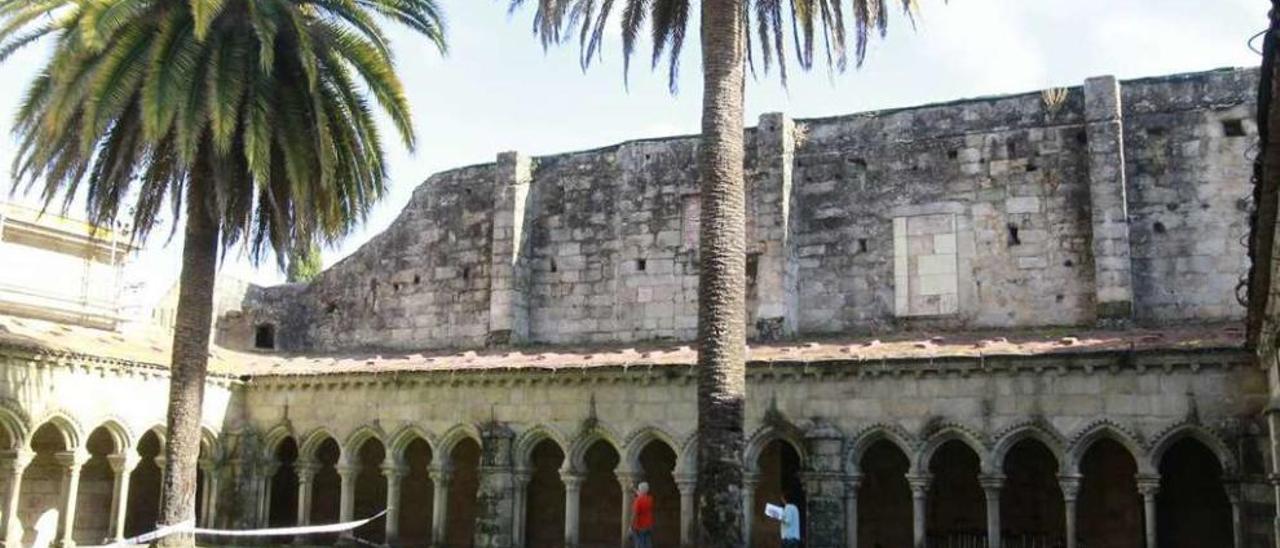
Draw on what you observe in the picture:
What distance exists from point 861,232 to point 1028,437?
7.13 meters

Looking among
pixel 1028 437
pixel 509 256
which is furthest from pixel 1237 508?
pixel 509 256

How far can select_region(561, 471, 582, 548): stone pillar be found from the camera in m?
21.4

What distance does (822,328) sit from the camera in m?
24.7

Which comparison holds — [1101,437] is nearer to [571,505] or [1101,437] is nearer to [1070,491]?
[1070,491]

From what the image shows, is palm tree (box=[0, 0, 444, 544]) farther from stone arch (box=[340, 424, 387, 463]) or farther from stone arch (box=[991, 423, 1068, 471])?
stone arch (box=[991, 423, 1068, 471])

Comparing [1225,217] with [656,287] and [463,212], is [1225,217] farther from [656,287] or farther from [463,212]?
[463,212]

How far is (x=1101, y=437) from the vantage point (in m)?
18.1

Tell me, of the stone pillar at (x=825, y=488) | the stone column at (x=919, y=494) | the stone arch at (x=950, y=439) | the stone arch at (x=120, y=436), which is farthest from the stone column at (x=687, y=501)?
the stone arch at (x=120, y=436)

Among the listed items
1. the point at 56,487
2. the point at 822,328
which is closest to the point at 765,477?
the point at 822,328

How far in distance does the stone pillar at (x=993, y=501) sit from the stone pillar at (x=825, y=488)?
2.18 meters

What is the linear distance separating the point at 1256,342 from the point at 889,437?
5.55 m

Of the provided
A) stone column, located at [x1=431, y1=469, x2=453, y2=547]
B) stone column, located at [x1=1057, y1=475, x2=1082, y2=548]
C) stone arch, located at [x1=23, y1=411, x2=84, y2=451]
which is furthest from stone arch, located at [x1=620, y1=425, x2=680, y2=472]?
stone arch, located at [x1=23, y1=411, x2=84, y2=451]

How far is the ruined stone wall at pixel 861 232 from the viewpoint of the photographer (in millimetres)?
22172

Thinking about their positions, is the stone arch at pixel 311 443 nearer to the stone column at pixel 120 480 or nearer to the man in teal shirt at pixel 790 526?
the stone column at pixel 120 480
